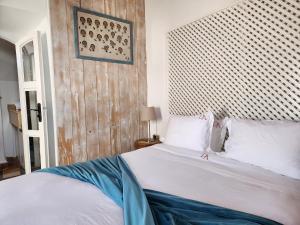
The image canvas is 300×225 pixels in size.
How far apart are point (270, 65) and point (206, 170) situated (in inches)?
A: 44.6

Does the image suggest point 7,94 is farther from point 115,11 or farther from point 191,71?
point 191,71

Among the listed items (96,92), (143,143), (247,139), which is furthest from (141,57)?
(247,139)

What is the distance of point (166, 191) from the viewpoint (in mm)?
1220

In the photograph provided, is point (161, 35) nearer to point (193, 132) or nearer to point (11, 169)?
point (193, 132)

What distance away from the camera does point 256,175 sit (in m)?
1.42

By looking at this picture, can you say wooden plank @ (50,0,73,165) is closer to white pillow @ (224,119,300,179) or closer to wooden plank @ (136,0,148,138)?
wooden plank @ (136,0,148,138)

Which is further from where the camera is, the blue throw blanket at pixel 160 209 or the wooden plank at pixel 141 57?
the wooden plank at pixel 141 57

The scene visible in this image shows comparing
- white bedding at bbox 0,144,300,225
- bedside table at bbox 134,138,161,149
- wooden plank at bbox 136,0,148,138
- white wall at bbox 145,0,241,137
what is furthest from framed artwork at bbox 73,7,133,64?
white bedding at bbox 0,144,300,225

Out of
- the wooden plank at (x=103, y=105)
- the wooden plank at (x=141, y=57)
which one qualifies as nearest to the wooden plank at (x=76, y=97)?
the wooden plank at (x=103, y=105)

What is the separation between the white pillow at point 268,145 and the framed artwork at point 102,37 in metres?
1.89

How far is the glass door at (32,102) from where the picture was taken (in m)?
2.50

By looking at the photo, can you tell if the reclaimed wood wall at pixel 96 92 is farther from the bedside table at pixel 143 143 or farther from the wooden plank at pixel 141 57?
the bedside table at pixel 143 143

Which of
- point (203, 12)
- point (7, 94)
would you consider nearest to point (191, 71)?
point (203, 12)

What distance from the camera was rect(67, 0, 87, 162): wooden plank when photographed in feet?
8.08
